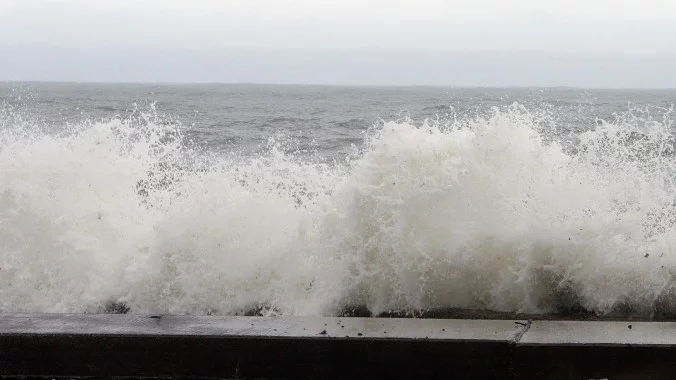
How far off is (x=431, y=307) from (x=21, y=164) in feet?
13.6

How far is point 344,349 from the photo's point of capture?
366 centimetres

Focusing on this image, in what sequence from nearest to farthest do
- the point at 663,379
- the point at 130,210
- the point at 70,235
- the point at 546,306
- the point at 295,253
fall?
the point at 663,379
the point at 546,306
the point at 295,253
the point at 70,235
the point at 130,210

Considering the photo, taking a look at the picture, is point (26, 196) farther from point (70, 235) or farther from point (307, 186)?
point (307, 186)

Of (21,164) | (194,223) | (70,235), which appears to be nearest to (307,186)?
(194,223)

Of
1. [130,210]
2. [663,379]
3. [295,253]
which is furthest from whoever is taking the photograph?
[130,210]

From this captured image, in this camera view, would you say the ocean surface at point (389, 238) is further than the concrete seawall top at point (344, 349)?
Yes

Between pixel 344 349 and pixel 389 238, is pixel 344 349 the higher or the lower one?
the lower one

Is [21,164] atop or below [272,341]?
atop

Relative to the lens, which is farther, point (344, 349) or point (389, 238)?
point (389, 238)

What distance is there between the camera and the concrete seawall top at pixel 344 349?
3533mm

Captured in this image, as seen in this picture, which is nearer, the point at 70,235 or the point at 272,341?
the point at 272,341

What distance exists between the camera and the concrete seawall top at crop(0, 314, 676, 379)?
353cm

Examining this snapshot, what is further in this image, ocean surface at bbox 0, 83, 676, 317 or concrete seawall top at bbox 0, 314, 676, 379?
ocean surface at bbox 0, 83, 676, 317

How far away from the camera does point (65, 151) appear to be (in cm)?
712
